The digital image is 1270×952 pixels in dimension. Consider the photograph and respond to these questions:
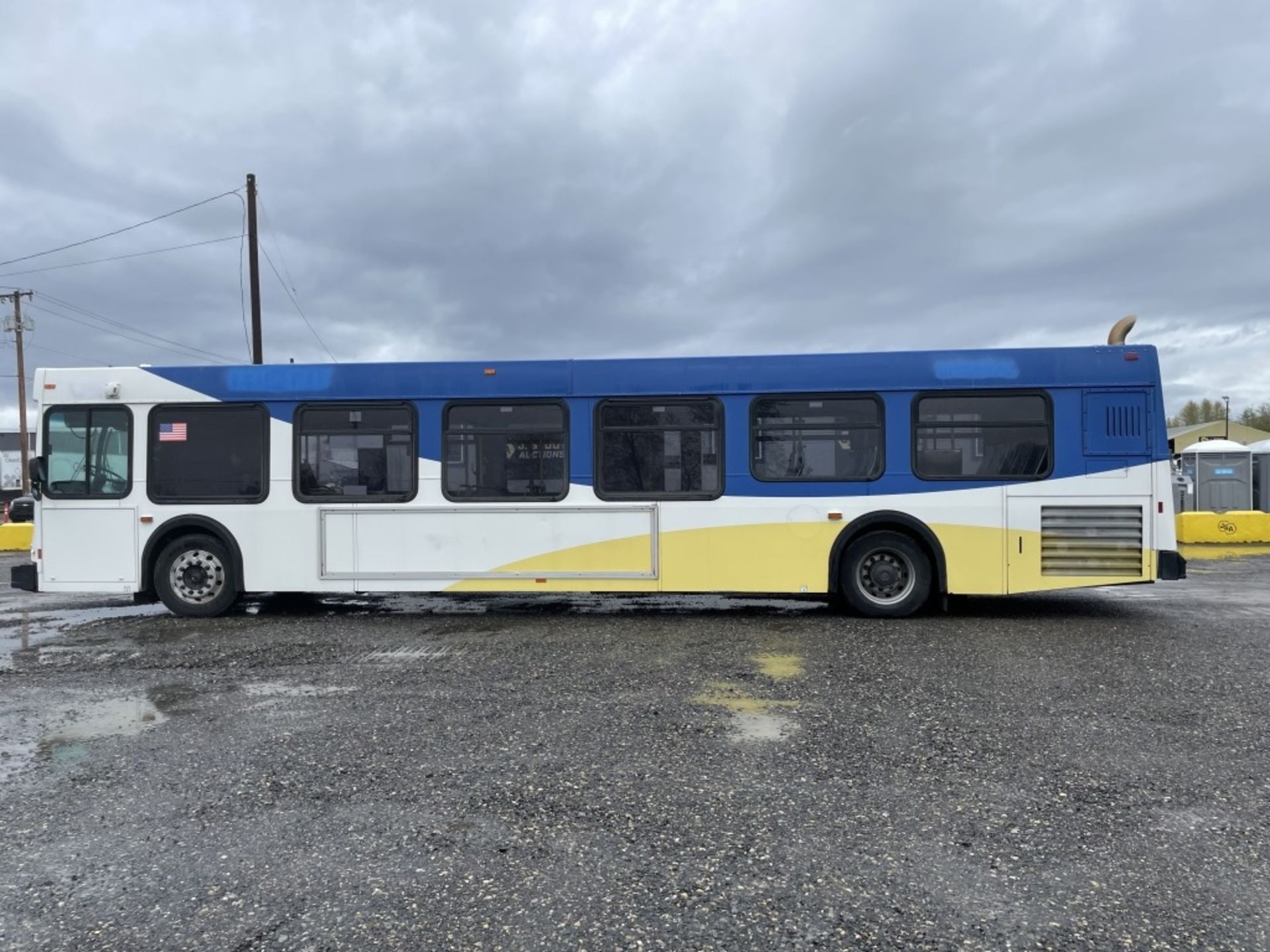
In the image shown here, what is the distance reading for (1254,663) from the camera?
601 cm

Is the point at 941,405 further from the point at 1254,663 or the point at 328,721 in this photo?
the point at 328,721

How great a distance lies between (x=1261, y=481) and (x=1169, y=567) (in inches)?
653

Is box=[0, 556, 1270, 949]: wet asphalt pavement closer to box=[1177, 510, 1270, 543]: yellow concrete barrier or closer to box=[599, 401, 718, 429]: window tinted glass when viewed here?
box=[599, 401, 718, 429]: window tinted glass

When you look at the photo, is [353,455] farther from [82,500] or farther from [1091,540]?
[1091,540]

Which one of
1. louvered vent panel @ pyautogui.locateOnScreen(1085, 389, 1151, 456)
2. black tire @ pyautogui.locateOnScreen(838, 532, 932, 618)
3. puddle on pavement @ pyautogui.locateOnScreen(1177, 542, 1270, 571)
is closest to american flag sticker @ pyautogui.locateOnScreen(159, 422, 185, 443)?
black tire @ pyautogui.locateOnScreen(838, 532, 932, 618)

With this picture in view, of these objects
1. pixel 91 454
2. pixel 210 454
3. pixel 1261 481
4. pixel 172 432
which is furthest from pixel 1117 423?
pixel 1261 481

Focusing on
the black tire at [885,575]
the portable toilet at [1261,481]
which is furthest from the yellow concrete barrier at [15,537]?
the portable toilet at [1261,481]

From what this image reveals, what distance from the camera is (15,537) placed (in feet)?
60.7

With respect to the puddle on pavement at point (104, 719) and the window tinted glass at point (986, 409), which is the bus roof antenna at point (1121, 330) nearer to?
the window tinted glass at point (986, 409)

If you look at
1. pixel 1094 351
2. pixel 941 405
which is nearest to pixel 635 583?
pixel 941 405

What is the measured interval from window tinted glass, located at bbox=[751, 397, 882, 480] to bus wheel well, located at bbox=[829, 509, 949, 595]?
1.45 feet

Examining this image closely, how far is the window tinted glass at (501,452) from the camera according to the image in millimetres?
8438

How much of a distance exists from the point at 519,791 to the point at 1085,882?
2286 mm

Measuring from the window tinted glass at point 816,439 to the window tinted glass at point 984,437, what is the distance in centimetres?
49
